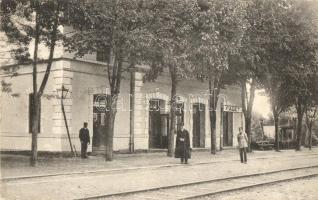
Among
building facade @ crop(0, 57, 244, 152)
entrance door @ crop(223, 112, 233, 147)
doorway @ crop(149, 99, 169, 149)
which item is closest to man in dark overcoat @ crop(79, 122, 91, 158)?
building facade @ crop(0, 57, 244, 152)

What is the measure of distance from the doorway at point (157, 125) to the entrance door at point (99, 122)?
136 inches

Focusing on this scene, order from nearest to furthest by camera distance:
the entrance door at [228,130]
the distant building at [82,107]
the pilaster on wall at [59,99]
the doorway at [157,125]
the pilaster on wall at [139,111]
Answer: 1. the pilaster on wall at [59,99]
2. the distant building at [82,107]
3. the pilaster on wall at [139,111]
4. the doorway at [157,125]
5. the entrance door at [228,130]

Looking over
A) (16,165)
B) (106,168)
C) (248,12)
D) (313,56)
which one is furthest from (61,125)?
(313,56)

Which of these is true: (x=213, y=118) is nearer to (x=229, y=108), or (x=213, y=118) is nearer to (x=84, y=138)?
(x=229, y=108)

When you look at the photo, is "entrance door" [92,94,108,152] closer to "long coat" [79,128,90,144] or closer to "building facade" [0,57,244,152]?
"building facade" [0,57,244,152]

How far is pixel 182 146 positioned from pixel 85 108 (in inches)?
235

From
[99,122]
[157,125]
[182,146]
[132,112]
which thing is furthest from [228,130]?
[182,146]

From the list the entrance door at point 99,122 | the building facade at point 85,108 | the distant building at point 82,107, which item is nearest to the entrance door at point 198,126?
the building facade at point 85,108

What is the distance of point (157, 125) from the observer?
28.6 meters

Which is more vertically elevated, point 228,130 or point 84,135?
point 228,130

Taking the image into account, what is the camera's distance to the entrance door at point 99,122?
24406 mm

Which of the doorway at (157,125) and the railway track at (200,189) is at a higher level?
the doorway at (157,125)

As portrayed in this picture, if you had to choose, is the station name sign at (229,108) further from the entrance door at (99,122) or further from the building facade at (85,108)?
the entrance door at (99,122)

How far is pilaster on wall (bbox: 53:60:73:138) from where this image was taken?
74.0ft
